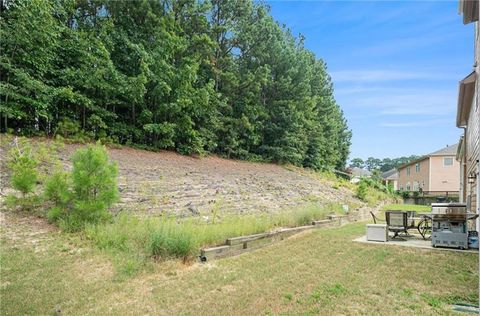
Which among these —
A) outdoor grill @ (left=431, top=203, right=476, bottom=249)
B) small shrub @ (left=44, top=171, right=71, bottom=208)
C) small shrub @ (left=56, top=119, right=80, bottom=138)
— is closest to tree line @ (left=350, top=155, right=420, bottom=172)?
outdoor grill @ (left=431, top=203, right=476, bottom=249)

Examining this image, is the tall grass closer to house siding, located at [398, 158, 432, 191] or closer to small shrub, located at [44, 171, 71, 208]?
small shrub, located at [44, 171, 71, 208]

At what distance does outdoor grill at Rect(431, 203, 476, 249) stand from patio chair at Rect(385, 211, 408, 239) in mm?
962

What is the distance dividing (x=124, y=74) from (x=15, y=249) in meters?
9.74

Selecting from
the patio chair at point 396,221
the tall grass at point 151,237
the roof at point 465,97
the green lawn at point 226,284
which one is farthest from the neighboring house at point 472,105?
the tall grass at point 151,237

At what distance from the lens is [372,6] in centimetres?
545

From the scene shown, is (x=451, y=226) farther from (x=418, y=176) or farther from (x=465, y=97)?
(x=418, y=176)

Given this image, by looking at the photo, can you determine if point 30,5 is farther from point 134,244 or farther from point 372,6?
point 372,6

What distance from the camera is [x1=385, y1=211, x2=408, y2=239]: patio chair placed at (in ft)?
26.2

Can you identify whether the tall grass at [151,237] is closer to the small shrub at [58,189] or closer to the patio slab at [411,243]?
the small shrub at [58,189]

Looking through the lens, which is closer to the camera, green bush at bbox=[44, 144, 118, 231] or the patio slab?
green bush at bbox=[44, 144, 118, 231]

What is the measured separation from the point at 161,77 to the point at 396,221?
11.0 metres

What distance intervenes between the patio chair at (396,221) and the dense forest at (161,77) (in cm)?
969

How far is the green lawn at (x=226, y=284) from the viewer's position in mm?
3527

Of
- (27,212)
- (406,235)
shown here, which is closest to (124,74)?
(27,212)
